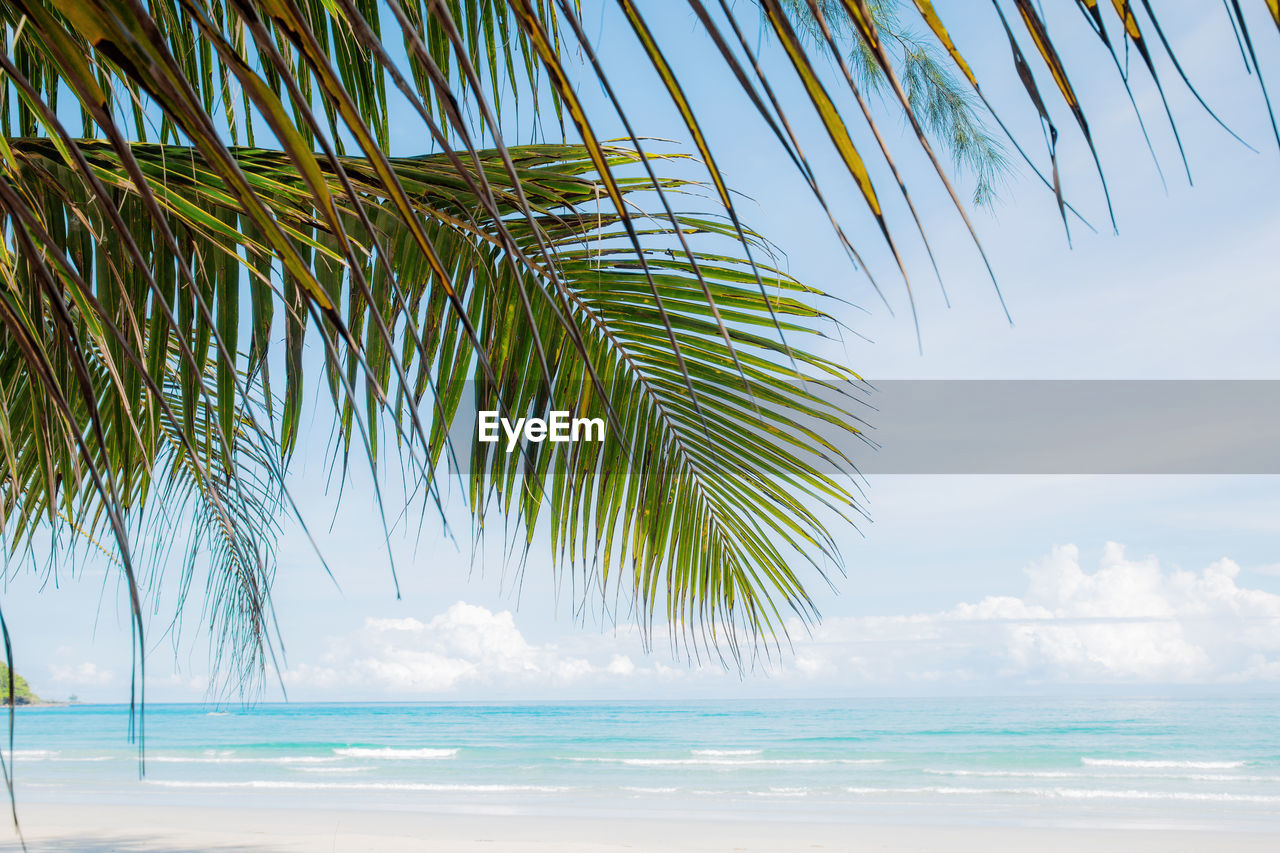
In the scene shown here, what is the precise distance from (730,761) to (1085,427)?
13954 mm

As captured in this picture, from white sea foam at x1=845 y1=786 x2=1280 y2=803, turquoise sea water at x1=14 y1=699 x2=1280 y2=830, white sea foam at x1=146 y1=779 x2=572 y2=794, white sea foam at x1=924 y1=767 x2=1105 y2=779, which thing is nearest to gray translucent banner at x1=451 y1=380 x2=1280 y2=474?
turquoise sea water at x1=14 y1=699 x2=1280 y2=830

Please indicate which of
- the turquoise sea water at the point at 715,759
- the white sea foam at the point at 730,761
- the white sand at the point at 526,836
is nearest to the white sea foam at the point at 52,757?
the turquoise sea water at the point at 715,759

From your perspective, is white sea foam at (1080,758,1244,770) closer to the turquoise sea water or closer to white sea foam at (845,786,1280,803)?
the turquoise sea water

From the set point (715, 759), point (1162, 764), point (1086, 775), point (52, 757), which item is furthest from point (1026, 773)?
point (52, 757)

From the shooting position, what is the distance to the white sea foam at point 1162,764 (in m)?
13.0

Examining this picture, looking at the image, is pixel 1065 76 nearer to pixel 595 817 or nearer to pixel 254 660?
pixel 254 660

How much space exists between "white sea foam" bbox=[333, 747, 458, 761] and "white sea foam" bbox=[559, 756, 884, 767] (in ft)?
9.94

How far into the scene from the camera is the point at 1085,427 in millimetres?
21906

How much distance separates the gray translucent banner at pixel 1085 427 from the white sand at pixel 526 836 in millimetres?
14476

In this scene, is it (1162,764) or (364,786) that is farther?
(1162,764)

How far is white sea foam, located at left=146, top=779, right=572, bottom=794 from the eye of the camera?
11.6 meters

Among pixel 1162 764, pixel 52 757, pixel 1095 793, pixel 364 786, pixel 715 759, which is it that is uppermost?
pixel 1095 793

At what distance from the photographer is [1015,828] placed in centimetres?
750

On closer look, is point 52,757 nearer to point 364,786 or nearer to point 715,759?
point 364,786
